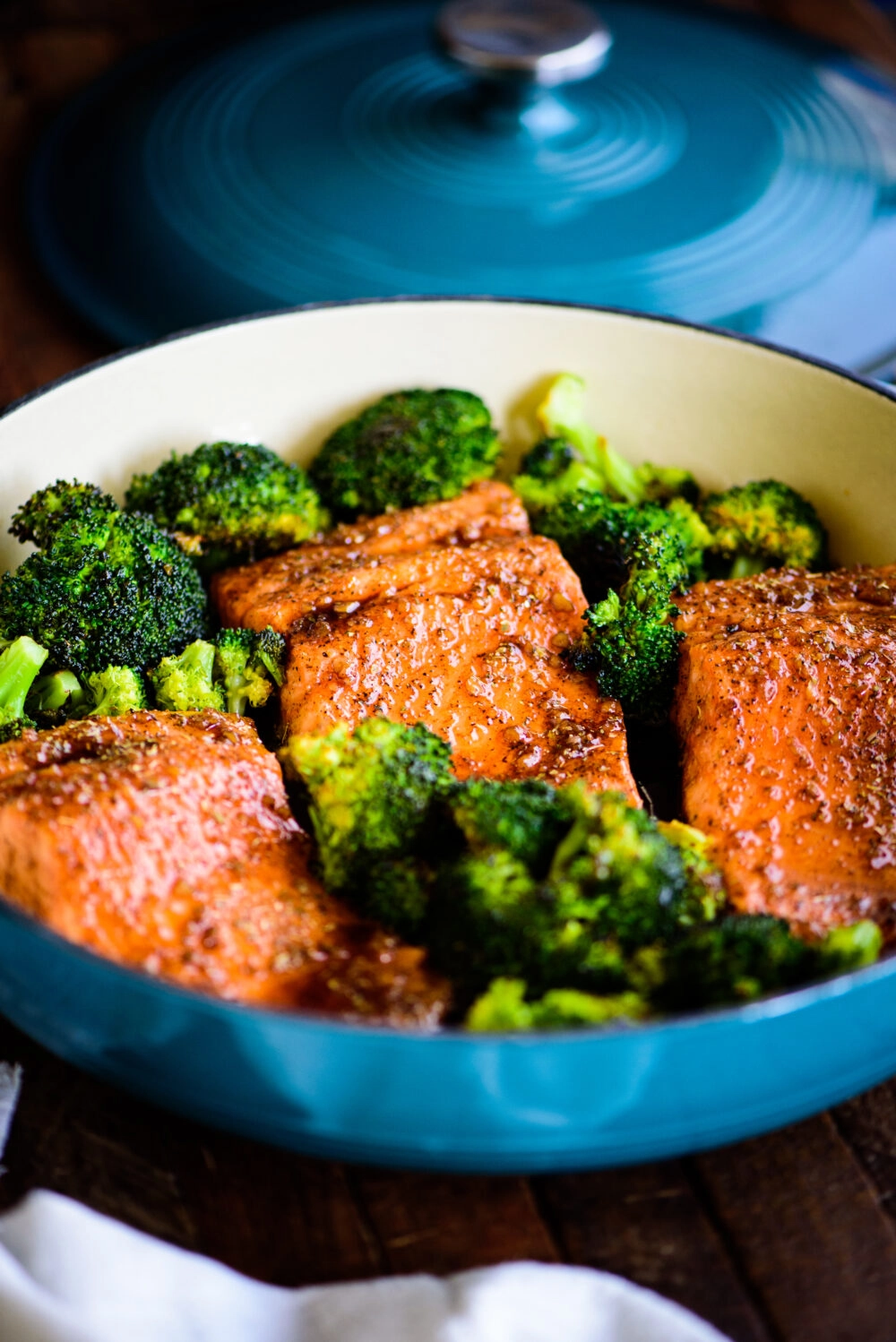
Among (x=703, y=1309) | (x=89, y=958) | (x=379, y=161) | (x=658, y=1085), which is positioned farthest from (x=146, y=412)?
(x=703, y=1309)

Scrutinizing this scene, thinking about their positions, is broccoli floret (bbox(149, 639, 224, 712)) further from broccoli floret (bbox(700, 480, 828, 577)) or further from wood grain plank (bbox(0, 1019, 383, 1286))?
broccoli floret (bbox(700, 480, 828, 577))

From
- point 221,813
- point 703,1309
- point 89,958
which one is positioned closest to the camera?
point 89,958

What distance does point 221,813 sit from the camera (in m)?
1.86

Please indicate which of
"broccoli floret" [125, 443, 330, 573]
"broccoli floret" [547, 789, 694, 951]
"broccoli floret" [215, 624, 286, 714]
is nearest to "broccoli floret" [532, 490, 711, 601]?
"broccoli floret" [125, 443, 330, 573]

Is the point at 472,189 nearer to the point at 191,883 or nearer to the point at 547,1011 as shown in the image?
the point at 191,883

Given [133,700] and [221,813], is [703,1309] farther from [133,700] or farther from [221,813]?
[133,700]

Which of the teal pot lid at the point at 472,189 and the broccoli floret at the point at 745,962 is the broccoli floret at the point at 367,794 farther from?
the teal pot lid at the point at 472,189

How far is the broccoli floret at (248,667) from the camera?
2221mm

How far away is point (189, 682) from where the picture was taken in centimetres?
220

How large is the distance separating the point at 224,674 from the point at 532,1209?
101 cm

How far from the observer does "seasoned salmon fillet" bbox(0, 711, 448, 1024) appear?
1.68m

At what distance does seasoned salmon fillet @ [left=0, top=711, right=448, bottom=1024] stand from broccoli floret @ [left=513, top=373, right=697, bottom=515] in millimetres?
1009

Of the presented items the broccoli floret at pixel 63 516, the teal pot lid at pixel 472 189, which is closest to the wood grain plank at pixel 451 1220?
the broccoli floret at pixel 63 516

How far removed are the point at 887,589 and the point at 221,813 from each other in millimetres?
1240
